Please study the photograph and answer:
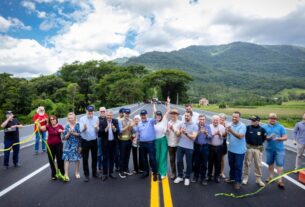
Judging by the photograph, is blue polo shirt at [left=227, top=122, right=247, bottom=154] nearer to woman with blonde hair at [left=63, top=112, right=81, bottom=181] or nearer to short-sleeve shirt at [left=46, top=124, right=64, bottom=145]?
woman with blonde hair at [left=63, top=112, right=81, bottom=181]

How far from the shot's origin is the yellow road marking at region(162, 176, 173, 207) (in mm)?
4652

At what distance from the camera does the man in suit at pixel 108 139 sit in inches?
243

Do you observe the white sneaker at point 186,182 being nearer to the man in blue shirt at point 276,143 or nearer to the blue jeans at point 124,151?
the blue jeans at point 124,151

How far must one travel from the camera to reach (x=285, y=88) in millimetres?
130125

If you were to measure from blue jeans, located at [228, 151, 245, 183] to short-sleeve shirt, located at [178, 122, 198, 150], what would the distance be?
99 cm

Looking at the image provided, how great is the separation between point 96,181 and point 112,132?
1.26 meters

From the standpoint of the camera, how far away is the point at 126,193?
519 cm

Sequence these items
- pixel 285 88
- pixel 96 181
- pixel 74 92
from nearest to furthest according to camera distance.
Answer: pixel 96 181
pixel 74 92
pixel 285 88

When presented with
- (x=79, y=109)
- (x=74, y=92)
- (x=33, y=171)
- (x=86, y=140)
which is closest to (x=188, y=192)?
(x=86, y=140)

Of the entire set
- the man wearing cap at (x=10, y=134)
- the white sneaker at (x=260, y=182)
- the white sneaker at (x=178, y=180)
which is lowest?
the white sneaker at (x=260, y=182)

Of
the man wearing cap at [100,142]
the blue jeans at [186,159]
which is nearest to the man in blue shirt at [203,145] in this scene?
the blue jeans at [186,159]

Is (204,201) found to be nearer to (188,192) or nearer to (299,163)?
(188,192)

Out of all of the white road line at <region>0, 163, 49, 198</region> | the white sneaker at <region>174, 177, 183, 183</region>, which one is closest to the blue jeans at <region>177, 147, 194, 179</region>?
the white sneaker at <region>174, 177, 183, 183</region>

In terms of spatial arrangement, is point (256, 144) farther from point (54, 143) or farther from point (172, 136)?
point (54, 143)
